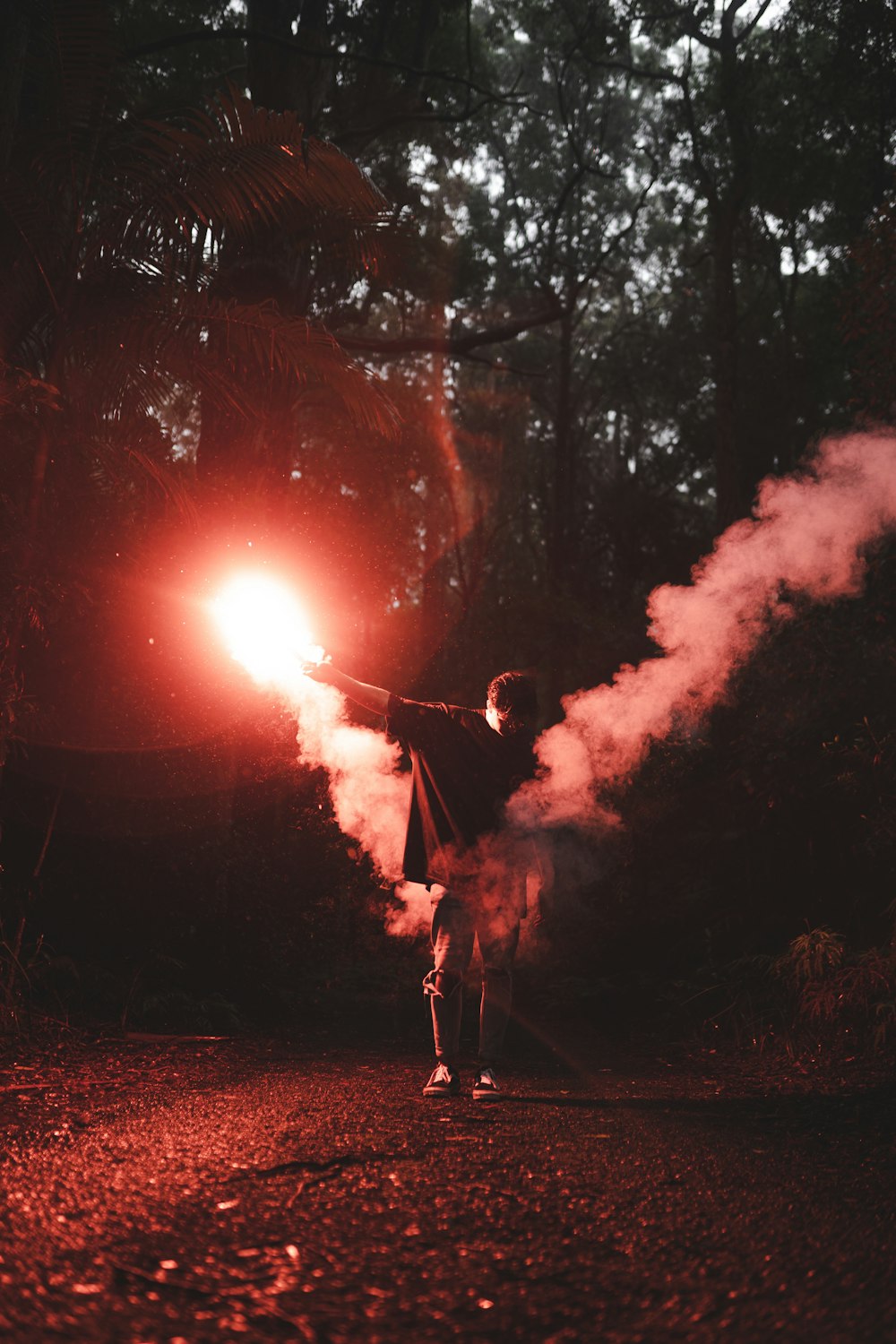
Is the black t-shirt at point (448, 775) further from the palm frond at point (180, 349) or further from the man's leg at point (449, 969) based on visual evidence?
the palm frond at point (180, 349)

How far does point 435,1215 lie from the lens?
11.1ft

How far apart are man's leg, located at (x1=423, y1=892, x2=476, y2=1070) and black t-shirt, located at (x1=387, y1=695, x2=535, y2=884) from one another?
19 cm

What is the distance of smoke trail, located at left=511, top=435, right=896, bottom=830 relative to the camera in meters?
7.87

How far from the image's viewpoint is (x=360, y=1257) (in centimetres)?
299

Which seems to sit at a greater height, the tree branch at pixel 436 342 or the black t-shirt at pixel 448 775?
the tree branch at pixel 436 342

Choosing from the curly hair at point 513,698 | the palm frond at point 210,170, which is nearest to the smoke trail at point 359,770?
the curly hair at point 513,698

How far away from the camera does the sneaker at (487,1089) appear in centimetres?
517

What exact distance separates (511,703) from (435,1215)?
2.76 m

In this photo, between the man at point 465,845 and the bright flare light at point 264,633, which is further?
the bright flare light at point 264,633

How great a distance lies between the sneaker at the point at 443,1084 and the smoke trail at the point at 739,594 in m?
2.28

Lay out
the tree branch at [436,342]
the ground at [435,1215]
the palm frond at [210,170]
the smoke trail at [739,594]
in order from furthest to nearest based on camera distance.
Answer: the tree branch at [436,342] < the smoke trail at [739,594] < the palm frond at [210,170] < the ground at [435,1215]

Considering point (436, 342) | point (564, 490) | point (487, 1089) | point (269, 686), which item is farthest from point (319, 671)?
point (564, 490)

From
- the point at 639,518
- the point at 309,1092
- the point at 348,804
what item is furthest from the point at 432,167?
the point at 309,1092

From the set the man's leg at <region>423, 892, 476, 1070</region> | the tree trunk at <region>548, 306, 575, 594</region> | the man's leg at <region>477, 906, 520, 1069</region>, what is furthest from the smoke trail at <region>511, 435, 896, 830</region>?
the tree trunk at <region>548, 306, 575, 594</region>
